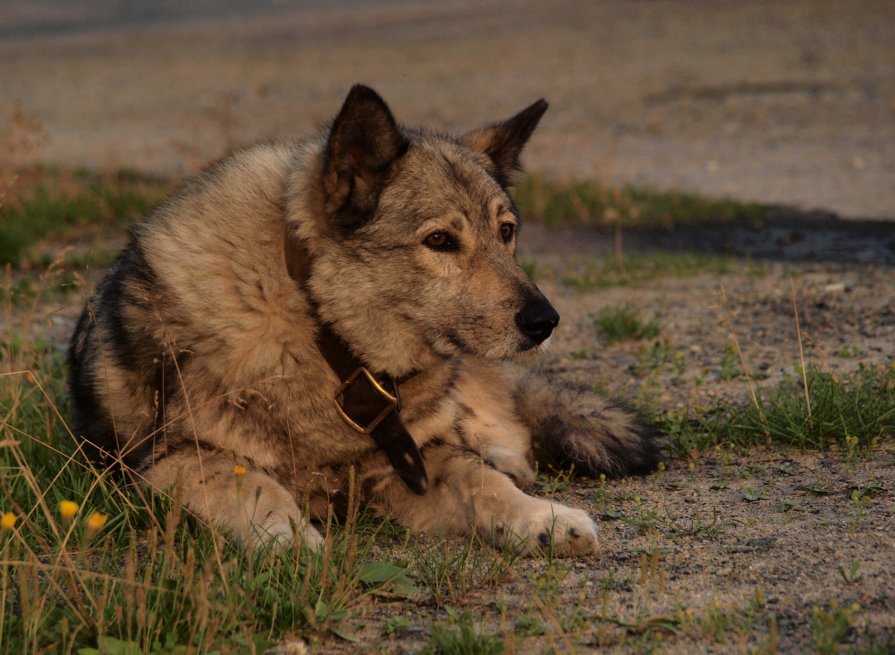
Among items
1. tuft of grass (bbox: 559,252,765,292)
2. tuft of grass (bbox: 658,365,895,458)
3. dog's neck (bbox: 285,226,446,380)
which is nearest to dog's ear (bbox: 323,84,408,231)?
dog's neck (bbox: 285,226,446,380)

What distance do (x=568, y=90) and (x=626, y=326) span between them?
11.5 metres

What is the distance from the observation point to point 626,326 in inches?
241

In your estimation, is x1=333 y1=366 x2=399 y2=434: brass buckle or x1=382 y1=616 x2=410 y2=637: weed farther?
x1=333 y1=366 x2=399 y2=434: brass buckle

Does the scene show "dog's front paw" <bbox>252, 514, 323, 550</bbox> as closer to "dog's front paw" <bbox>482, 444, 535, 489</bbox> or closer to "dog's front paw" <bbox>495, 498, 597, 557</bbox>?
"dog's front paw" <bbox>495, 498, 597, 557</bbox>

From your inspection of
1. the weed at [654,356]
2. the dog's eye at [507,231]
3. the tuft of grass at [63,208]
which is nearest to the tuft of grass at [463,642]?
the dog's eye at [507,231]

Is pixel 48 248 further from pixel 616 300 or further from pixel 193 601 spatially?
pixel 193 601

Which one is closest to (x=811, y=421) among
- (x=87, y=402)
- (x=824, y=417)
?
(x=824, y=417)

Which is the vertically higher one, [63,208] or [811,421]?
[811,421]

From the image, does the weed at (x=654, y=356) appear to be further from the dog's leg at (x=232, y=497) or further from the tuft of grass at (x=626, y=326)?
the dog's leg at (x=232, y=497)

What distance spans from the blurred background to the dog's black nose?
6.77 ft

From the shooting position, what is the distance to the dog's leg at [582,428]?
13.6ft

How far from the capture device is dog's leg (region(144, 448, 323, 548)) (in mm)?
3330

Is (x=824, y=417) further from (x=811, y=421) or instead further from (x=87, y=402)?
(x=87, y=402)

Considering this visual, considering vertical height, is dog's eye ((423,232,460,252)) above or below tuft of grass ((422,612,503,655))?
above
